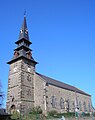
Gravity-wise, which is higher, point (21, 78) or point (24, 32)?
point (24, 32)

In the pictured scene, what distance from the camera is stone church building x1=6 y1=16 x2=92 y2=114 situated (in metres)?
39.5

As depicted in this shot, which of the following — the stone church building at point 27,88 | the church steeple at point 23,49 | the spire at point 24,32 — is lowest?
the stone church building at point 27,88

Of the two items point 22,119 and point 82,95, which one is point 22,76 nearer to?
point 22,119

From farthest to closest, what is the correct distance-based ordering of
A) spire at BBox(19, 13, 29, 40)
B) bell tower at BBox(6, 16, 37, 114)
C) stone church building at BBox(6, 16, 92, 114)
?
1. spire at BBox(19, 13, 29, 40)
2. stone church building at BBox(6, 16, 92, 114)
3. bell tower at BBox(6, 16, 37, 114)

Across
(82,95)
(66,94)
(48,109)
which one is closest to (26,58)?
(48,109)

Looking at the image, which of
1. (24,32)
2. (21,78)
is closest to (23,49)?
(24,32)

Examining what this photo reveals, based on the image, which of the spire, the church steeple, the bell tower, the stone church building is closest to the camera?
the bell tower

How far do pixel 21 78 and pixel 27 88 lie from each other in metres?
2.97

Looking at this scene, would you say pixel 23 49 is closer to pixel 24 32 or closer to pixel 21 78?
pixel 24 32

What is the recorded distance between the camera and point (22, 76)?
4075 centimetres

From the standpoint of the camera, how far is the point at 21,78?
40188mm

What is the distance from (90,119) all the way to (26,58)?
20.9 m

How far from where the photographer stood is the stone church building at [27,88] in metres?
39.5

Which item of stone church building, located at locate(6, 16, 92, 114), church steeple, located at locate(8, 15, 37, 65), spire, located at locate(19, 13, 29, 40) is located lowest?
stone church building, located at locate(6, 16, 92, 114)
